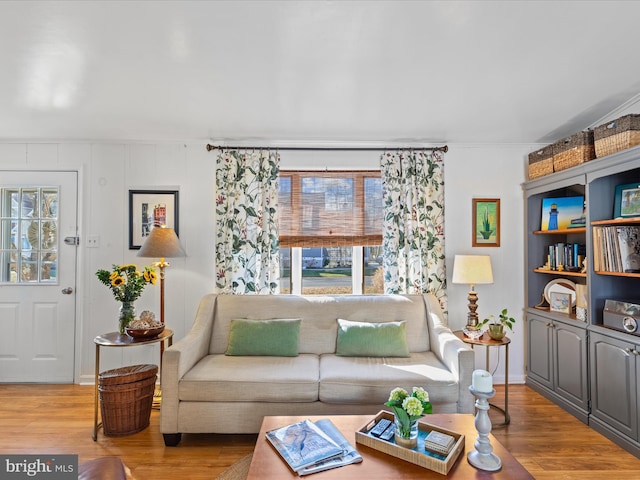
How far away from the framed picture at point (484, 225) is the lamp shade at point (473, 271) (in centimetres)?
47

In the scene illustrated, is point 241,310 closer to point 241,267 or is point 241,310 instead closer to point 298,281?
point 241,267

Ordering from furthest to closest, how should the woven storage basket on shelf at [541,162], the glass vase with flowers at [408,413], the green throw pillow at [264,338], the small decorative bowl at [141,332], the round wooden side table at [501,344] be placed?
the woven storage basket on shelf at [541,162]
the green throw pillow at [264,338]
the round wooden side table at [501,344]
the small decorative bowl at [141,332]
the glass vase with flowers at [408,413]

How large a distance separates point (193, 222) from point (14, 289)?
1813 millimetres

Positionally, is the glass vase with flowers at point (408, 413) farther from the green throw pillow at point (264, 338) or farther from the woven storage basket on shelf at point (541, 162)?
the woven storage basket on shelf at point (541, 162)

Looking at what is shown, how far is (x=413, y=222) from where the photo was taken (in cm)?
331

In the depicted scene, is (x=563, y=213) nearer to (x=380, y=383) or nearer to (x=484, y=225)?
(x=484, y=225)

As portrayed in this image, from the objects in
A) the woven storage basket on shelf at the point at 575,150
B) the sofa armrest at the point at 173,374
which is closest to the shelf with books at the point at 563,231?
the woven storage basket on shelf at the point at 575,150

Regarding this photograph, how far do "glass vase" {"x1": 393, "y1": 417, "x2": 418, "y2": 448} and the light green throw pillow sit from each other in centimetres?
112

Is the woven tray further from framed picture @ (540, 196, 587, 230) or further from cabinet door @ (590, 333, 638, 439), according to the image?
framed picture @ (540, 196, 587, 230)

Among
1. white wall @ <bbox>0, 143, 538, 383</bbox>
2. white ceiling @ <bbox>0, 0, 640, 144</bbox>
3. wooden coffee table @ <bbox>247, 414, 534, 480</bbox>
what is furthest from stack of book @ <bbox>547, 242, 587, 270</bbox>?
wooden coffee table @ <bbox>247, 414, 534, 480</bbox>

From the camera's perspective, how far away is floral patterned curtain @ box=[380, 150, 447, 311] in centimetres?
329

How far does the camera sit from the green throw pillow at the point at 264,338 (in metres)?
2.75

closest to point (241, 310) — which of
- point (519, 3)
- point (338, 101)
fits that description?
point (338, 101)

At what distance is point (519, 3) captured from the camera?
157 centimetres
